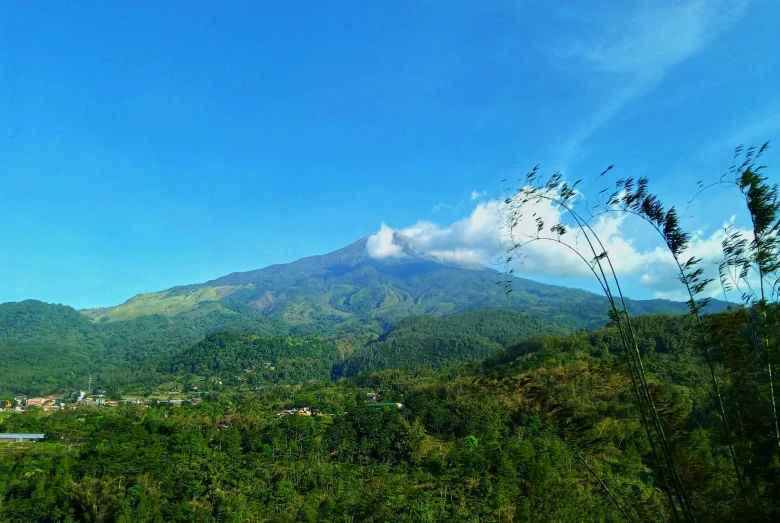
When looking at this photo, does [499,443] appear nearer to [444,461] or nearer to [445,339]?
[444,461]

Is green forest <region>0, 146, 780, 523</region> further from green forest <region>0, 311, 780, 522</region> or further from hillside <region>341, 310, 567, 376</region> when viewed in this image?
hillside <region>341, 310, 567, 376</region>

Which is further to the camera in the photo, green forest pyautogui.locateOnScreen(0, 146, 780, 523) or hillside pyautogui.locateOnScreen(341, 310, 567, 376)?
hillside pyautogui.locateOnScreen(341, 310, 567, 376)

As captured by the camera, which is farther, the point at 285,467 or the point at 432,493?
the point at 285,467

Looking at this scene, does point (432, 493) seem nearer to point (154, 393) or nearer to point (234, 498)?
point (234, 498)

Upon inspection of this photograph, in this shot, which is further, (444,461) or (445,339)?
(445,339)

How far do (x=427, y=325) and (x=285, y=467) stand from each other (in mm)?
115336

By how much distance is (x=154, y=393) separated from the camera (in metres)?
82.5

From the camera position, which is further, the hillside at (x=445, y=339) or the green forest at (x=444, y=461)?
the hillside at (x=445, y=339)

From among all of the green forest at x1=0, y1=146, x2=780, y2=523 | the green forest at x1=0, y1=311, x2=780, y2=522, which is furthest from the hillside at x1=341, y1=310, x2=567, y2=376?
the green forest at x1=0, y1=311, x2=780, y2=522

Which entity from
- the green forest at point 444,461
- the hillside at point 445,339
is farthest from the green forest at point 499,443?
the hillside at point 445,339

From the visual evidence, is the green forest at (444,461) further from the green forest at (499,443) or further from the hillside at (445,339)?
the hillside at (445,339)

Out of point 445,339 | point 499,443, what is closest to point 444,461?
point 499,443

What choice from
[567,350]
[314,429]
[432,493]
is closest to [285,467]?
[314,429]

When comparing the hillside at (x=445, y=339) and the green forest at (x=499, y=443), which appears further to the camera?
the hillside at (x=445, y=339)
